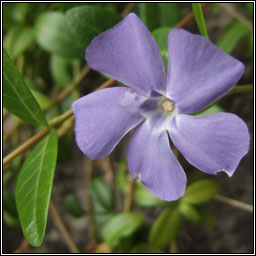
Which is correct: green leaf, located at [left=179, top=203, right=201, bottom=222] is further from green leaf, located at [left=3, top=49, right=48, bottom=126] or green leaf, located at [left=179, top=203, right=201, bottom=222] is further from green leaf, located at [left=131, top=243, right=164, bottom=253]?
green leaf, located at [left=3, top=49, right=48, bottom=126]

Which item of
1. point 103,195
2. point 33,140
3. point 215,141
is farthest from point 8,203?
point 215,141

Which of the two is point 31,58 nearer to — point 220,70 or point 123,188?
point 123,188

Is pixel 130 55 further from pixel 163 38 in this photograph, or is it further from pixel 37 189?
pixel 37 189

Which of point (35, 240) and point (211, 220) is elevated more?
point (35, 240)

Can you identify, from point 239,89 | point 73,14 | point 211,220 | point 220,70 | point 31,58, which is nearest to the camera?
point 220,70

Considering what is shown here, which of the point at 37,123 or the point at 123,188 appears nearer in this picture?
the point at 37,123

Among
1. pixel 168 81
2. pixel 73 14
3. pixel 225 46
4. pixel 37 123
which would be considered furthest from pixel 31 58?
pixel 168 81

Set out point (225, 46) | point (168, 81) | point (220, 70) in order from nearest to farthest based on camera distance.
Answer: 1. point (220, 70)
2. point (168, 81)
3. point (225, 46)
